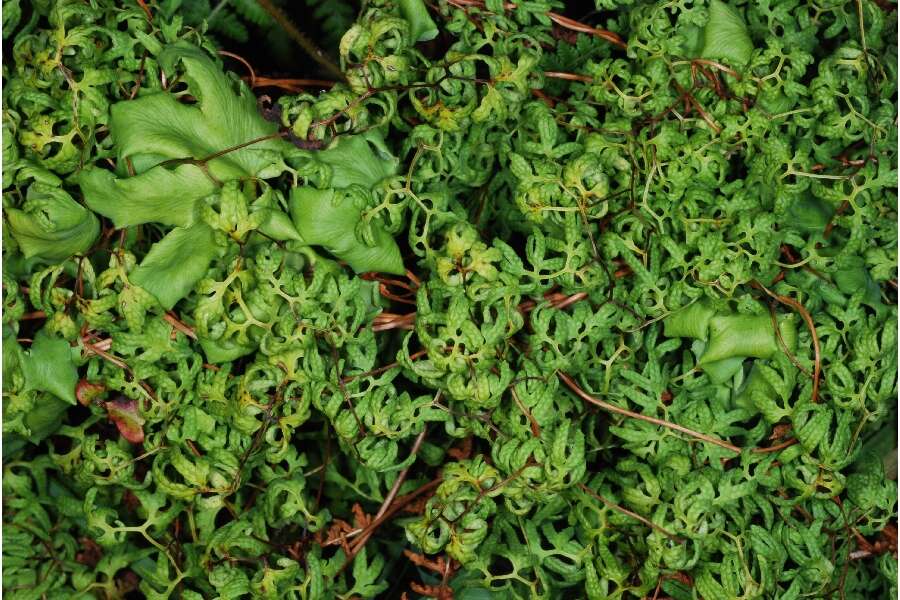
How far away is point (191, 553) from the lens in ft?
4.18

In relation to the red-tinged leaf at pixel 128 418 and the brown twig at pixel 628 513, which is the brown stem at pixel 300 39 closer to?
the red-tinged leaf at pixel 128 418

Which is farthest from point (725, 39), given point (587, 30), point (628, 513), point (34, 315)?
point (34, 315)

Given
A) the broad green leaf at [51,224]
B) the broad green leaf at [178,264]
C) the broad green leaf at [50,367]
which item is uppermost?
the broad green leaf at [51,224]

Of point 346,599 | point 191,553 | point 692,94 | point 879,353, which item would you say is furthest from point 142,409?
point 879,353

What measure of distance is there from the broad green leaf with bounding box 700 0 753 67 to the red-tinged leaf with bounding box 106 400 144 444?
34.0 inches

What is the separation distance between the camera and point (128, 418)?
124cm

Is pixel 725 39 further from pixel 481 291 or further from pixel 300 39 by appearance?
pixel 300 39

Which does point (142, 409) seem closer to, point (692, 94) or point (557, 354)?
point (557, 354)

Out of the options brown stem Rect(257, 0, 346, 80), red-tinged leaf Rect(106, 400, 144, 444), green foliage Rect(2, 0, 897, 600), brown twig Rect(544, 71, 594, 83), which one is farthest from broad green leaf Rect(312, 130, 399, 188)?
red-tinged leaf Rect(106, 400, 144, 444)

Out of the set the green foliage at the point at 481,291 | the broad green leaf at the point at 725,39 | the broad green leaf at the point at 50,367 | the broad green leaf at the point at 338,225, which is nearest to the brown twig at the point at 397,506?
the green foliage at the point at 481,291

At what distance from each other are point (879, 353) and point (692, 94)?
391 mm

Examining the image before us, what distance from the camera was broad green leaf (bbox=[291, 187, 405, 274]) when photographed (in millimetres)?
1143

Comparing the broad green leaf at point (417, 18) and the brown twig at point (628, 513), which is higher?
the broad green leaf at point (417, 18)

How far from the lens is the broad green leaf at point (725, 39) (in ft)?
3.97
